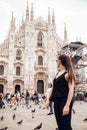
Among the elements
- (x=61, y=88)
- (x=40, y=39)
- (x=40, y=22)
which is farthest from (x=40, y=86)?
(x=61, y=88)

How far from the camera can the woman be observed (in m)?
3.57

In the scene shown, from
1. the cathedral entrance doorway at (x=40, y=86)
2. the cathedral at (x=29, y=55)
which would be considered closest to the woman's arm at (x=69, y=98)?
the cathedral at (x=29, y=55)

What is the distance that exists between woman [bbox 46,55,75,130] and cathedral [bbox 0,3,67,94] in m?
31.8

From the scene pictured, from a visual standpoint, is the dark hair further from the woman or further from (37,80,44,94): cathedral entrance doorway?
(37,80,44,94): cathedral entrance doorway

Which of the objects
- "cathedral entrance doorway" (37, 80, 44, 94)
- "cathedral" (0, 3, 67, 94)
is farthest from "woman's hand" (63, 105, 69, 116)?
"cathedral entrance doorway" (37, 80, 44, 94)

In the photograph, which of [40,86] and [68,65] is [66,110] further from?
[40,86]

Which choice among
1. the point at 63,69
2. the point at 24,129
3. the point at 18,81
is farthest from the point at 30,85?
the point at 63,69

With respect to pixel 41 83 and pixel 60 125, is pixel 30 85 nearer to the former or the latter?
pixel 41 83

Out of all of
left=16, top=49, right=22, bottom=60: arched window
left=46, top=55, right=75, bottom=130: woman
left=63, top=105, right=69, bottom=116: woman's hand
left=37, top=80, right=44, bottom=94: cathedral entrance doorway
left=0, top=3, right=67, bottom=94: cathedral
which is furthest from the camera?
left=37, top=80, right=44, bottom=94: cathedral entrance doorway

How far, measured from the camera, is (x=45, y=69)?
38.4 meters

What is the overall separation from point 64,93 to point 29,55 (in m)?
33.8

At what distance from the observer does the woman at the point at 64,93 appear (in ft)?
11.7

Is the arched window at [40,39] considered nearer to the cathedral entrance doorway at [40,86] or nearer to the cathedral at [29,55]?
the cathedral at [29,55]

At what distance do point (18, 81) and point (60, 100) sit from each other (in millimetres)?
32671
